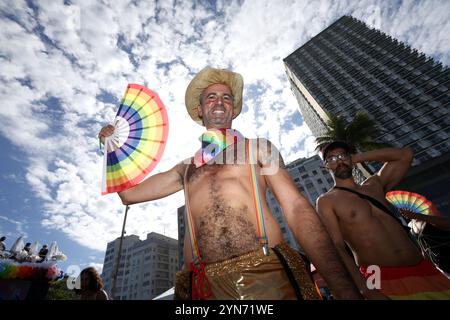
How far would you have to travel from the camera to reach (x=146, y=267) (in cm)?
8200

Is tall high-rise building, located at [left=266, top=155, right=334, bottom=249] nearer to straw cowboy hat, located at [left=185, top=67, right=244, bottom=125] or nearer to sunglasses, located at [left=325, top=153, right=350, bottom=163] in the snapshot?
sunglasses, located at [left=325, top=153, right=350, bottom=163]

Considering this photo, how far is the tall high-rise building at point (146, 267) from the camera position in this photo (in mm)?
78062

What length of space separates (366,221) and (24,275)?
15.1 meters

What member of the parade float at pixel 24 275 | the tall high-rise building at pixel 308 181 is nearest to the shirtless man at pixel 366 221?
the parade float at pixel 24 275

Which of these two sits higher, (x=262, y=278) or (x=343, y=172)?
(x=343, y=172)

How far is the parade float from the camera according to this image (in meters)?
10.8

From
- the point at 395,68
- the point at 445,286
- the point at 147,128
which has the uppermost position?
the point at 395,68

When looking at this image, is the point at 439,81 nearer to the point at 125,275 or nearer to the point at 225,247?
the point at 225,247

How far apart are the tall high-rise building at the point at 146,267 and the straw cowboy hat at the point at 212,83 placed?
85.9m

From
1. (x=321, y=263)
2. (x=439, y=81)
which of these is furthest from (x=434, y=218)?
(x=439, y=81)

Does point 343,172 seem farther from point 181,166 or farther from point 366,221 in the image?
point 181,166

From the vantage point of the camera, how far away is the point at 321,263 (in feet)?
4.40

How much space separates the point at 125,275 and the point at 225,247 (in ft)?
335

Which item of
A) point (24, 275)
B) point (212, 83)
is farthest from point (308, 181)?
point (212, 83)
